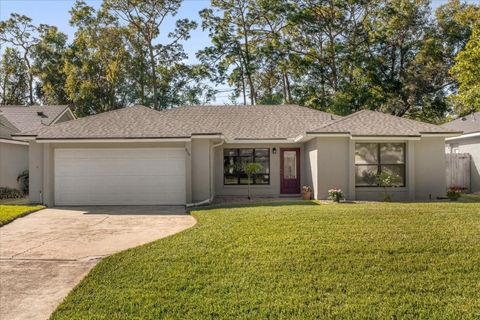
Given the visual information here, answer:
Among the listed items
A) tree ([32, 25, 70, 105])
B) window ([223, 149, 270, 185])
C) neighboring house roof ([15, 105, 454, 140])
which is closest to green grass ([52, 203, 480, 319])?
neighboring house roof ([15, 105, 454, 140])

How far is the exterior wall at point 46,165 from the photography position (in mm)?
14289

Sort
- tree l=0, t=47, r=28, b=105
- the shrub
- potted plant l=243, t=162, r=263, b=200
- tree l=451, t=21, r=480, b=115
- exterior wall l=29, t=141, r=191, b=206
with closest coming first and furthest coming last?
tree l=451, t=21, r=480, b=115
exterior wall l=29, t=141, r=191, b=206
potted plant l=243, t=162, r=263, b=200
the shrub
tree l=0, t=47, r=28, b=105

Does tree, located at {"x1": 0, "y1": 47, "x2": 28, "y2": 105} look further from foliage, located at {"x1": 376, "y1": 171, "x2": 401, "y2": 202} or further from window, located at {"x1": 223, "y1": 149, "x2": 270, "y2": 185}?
foliage, located at {"x1": 376, "y1": 171, "x2": 401, "y2": 202}

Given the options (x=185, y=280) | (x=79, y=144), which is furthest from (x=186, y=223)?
(x=79, y=144)

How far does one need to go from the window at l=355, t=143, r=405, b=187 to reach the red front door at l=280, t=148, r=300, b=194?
3344 millimetres

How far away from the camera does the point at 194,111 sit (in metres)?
21.0

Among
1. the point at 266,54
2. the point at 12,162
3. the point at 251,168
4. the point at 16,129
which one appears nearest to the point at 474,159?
the point at 251,168

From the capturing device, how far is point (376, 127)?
1517 cm

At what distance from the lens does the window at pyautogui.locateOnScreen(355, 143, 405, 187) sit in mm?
15133

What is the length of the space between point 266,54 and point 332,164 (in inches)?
669

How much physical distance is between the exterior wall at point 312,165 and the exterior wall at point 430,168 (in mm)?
3870

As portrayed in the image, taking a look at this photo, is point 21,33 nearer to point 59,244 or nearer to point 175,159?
point 175,159

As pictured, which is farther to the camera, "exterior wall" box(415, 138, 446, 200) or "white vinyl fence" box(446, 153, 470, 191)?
"white vinyl fence" box(446, 153, 470, 191)

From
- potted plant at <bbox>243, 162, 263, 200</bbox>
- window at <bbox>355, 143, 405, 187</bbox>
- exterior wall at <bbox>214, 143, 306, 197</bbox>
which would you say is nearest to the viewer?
window at <bbox>355, 143, 405, 187</bbox>
